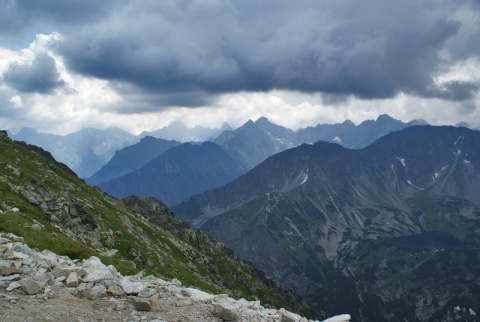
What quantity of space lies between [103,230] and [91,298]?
6090 cm

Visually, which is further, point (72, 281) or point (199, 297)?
point (199, 297)

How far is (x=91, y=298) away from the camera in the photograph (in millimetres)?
16109

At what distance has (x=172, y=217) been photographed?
166875 mm

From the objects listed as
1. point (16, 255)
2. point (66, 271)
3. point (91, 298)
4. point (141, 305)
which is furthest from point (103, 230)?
point (141, 305)


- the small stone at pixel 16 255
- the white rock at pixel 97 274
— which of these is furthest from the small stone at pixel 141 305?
the small stone at pixel 16 255

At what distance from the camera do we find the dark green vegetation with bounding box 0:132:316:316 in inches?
1238

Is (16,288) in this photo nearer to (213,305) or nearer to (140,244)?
(213,305)

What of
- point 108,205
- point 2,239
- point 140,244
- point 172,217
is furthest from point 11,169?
point 172,217

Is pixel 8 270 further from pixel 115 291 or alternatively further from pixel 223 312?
pixel 223 312

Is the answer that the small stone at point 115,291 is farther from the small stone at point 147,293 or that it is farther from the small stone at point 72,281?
the small stone at point 72,281

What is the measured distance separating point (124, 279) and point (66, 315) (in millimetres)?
4012

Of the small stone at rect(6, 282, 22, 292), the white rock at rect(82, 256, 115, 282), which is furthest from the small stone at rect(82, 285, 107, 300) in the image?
the small stone at rect(6, 282, 22, 292)

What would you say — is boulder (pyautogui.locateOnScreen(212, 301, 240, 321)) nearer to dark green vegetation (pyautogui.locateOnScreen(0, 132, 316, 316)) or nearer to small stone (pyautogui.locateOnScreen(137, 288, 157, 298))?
small stone (pyautogui.locateOnScreen(137, 288, 157, 298))

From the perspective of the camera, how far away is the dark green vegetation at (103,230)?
103 feet
